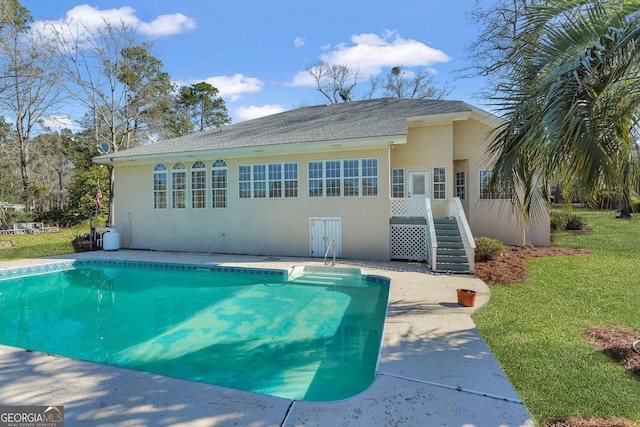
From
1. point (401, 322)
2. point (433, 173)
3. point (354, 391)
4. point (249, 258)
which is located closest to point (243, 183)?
point (249, 258)

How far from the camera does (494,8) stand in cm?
1655

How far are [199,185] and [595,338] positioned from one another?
13979 millimetres

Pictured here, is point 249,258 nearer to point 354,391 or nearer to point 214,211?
point 214,211

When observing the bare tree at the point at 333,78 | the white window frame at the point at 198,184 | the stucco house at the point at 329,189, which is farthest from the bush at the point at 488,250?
the bare tree at the point at 333,78

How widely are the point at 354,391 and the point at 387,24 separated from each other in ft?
62.6

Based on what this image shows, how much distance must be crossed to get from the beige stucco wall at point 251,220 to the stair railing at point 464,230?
97.3 inches

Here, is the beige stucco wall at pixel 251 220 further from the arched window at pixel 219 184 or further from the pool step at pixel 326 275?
the pool step at pixel 326 275

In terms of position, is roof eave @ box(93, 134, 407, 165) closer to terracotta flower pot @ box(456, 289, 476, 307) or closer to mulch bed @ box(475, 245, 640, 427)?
mulch bed @ box(475, 245, 640, 427)

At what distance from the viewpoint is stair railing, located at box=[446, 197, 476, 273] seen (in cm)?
974

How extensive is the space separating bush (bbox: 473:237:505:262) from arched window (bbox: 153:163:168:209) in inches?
527

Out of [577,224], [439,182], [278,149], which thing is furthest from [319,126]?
[577,224]

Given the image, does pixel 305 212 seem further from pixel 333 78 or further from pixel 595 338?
pixel 333 78

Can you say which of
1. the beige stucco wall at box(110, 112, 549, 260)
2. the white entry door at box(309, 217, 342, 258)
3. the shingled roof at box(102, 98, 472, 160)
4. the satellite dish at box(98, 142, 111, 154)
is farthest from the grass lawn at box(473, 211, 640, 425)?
the satellite dish at box(98, 142, 111, 154)

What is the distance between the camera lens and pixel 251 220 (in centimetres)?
1378
